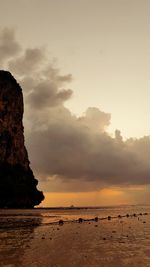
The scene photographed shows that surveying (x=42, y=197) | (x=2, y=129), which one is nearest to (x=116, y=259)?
(x=2, y=129)

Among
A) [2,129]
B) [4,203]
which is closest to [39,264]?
[4,203]

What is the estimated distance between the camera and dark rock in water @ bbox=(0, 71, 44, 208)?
150 metres

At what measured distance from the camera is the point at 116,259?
22.2m

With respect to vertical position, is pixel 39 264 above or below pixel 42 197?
below

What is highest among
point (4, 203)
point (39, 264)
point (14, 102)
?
point (14, 102)

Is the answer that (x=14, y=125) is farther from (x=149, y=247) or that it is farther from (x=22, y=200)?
(x=149, y=247)

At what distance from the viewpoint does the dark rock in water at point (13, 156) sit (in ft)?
490

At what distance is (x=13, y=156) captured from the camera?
161875 mm

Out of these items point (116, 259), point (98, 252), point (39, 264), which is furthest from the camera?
point (98, 252)

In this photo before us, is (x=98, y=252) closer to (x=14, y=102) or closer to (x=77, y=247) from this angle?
(x=77, y=247)

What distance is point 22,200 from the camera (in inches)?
6073

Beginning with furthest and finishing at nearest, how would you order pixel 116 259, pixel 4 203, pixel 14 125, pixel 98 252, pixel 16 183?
pixel 14 125
pixel 16 183
pixel 4 203
pixel 98 252
pixel 116 259

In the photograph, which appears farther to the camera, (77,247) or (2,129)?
(2,129)

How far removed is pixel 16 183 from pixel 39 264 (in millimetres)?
137810
